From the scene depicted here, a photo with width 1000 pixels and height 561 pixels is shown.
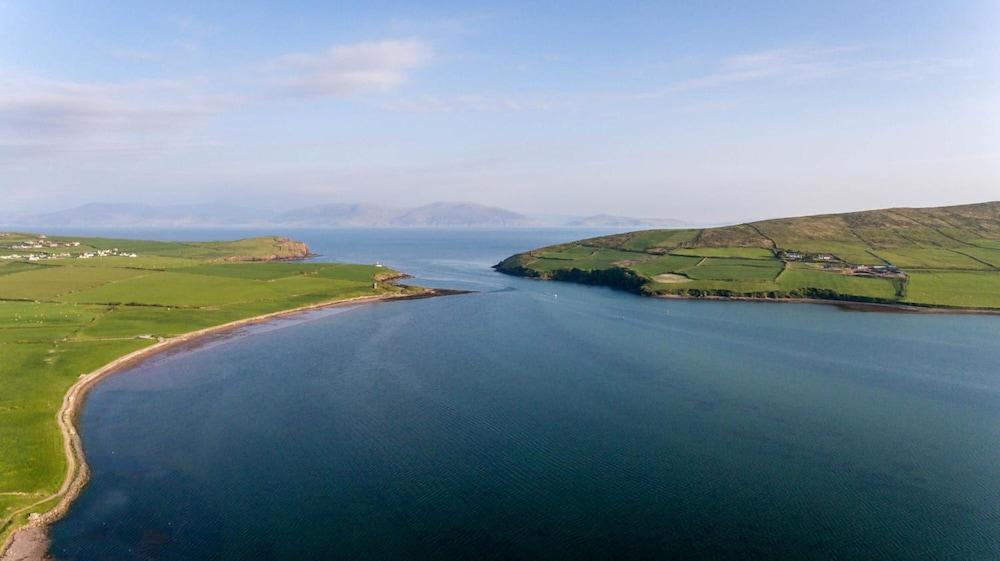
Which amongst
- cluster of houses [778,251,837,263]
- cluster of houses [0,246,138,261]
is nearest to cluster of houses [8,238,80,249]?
cluster of houses [0,246,138,261]

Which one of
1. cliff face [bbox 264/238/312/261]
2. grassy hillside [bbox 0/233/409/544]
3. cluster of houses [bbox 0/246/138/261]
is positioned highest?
cliff face [bbox 264/238/312/261]

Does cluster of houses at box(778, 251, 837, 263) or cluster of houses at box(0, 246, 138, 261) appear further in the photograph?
cluster of houses at box(0, 246, 138, 261)

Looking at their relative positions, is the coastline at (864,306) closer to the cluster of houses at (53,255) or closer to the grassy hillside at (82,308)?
the grassy hillside at (82,308)

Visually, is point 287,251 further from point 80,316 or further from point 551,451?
point 551,451

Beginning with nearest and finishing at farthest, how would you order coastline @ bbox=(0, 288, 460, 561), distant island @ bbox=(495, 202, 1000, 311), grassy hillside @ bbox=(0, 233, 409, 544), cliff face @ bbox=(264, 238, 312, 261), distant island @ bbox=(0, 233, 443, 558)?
1. coastline @ bbox=(0, 288, 460, 561)
2. distant island @ bbox=(0, 233, 443, 558)
3. grassy hillside @ bbox=(0, 233, 409, 544)
4. distant island @ bbox=(495, 202, 1000, 311)
5. cliff face @ bbox=(264, 238, 312, 261)

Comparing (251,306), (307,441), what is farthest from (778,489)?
(251,306)

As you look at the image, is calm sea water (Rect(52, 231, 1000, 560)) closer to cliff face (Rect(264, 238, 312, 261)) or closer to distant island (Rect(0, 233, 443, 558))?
distant island (Rect(0, 233, 443, 558))

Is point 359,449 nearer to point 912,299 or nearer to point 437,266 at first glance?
point 912,299
